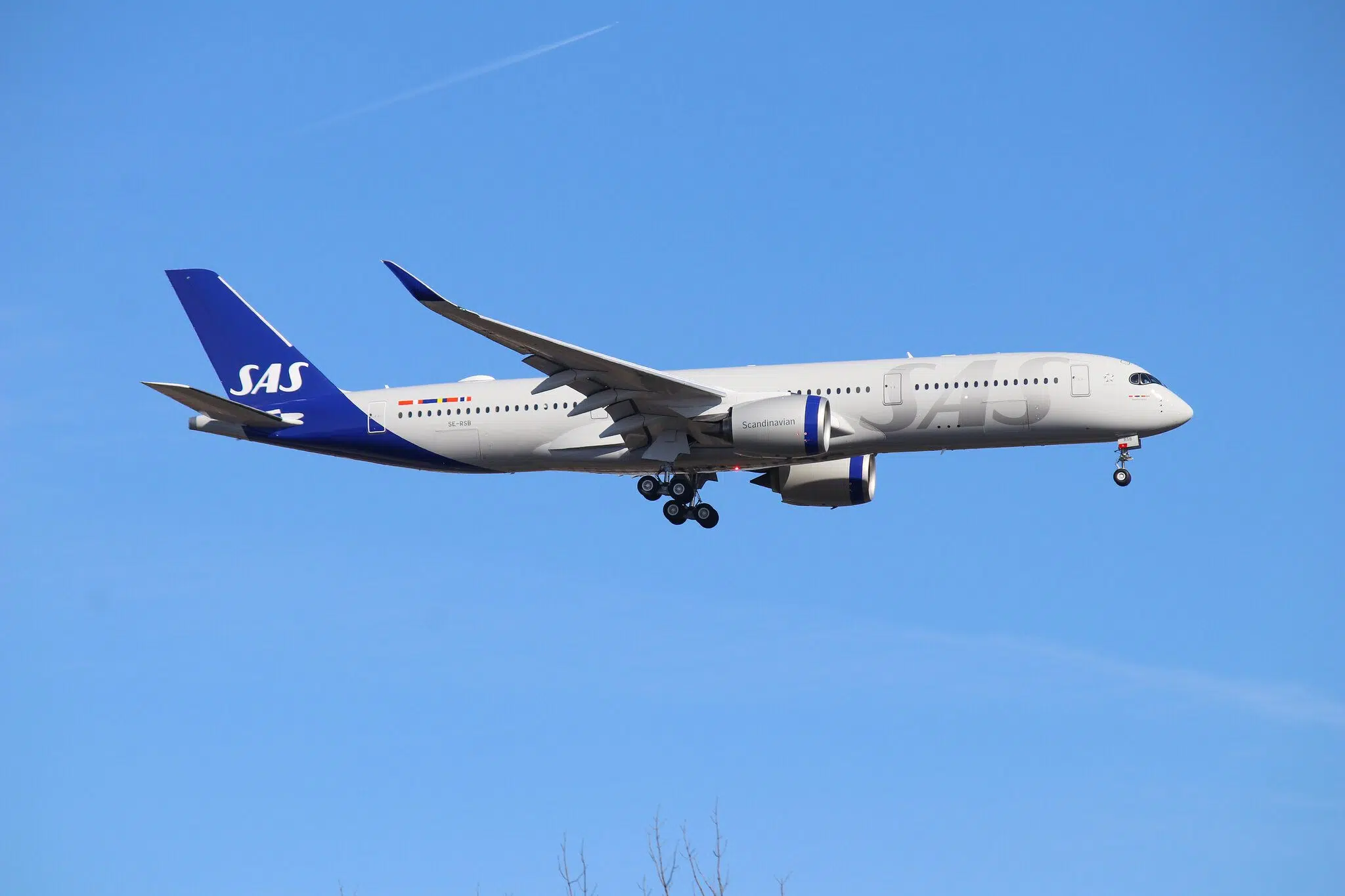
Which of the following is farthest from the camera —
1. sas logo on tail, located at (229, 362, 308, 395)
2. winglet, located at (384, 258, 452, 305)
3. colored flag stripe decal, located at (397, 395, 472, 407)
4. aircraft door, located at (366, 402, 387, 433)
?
sas logo on tail, located at (229, 362, 308, 395)

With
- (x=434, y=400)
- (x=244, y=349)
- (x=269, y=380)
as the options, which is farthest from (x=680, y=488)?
(x=244, y=349)

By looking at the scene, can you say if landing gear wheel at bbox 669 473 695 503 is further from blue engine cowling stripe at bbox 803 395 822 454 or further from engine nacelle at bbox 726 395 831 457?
blue engine cowling stripe at bbox 803 395 822 454

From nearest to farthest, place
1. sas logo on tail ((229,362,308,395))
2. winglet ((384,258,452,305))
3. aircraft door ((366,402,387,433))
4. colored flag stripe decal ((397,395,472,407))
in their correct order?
winglet ((384,258,452,305)), colored flag stripe decal ((397,395,472,407)), aircraft door ((366,402,387,433)), sas logo on tail ((229,362,308,395))

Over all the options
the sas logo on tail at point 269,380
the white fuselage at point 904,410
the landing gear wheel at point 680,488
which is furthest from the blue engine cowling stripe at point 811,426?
the sas logo on tail at point 269,380

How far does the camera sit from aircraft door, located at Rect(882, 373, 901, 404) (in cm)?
4131

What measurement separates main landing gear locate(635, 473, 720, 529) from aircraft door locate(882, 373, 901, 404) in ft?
21.5

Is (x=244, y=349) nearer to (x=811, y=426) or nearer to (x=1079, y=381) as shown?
(x=811, y=426)

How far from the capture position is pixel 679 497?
45125mm

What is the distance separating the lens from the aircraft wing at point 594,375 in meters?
38.8

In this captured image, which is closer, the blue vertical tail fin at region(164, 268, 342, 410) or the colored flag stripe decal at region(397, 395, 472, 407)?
the colored flag stripe decal at region(397, 395, 472, 407)

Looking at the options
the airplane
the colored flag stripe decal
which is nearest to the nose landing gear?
the airplane

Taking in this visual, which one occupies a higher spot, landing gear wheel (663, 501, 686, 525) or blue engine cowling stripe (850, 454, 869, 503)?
blue engine cowling stripe (850, 454, 869, 503)

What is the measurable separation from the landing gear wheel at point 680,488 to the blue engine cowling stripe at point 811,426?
16.9ft

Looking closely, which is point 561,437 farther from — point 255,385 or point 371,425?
point 255,385
